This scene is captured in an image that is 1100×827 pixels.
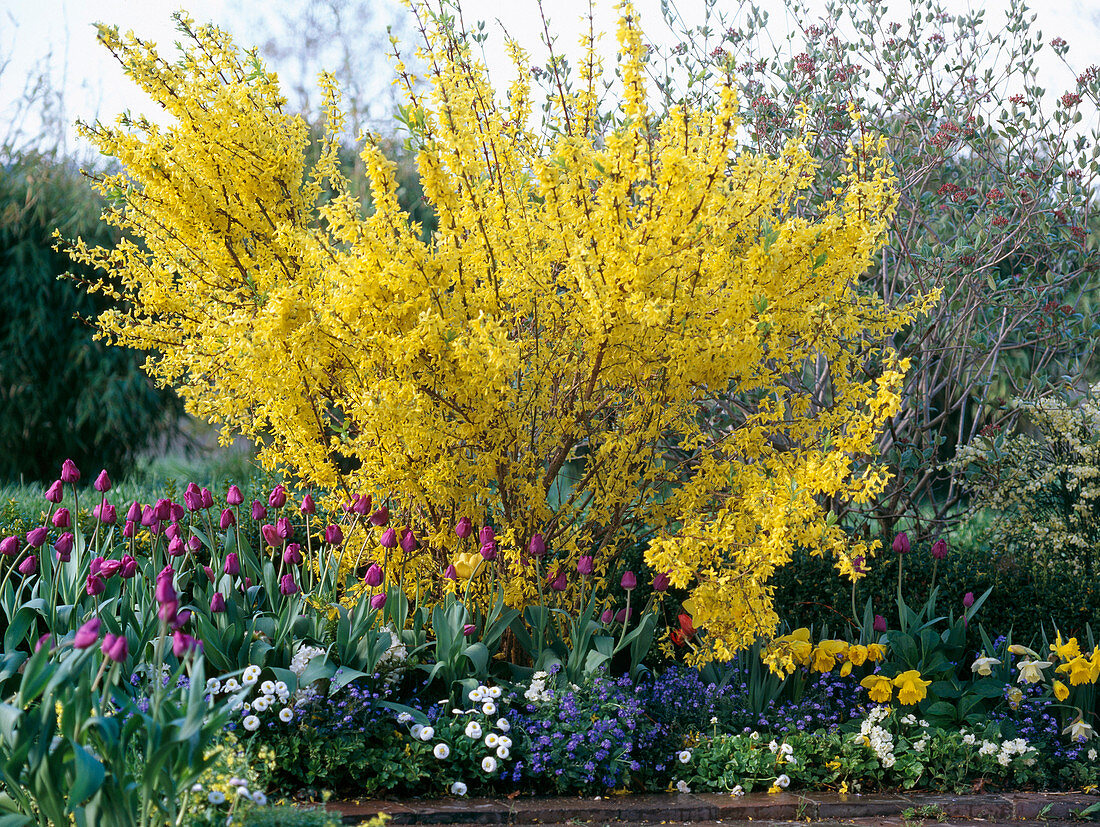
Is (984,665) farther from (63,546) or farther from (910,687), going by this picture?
(63,546)

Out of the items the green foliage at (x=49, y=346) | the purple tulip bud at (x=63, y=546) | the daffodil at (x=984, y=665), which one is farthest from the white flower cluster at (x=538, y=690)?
the green foliage at (x=49, y=346)

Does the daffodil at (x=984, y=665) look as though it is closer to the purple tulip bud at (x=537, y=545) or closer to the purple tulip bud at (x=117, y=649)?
the purple tulip bud at (x=537, y=545)

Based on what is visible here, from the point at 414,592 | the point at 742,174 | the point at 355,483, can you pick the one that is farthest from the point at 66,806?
the point at 742,174

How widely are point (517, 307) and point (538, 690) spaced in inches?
54.9

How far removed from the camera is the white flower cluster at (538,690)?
3.44 metres

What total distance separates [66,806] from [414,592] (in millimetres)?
1973

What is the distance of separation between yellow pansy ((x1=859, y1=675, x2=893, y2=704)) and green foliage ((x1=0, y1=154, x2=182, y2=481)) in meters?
6.91

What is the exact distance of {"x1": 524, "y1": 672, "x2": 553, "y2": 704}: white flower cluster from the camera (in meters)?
3.44

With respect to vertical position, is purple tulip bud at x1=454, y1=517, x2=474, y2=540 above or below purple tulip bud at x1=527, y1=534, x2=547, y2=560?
above

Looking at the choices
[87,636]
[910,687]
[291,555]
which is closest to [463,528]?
[291,555]

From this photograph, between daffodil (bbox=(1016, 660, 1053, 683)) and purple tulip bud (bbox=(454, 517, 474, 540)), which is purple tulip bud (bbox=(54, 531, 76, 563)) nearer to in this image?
purple tulip bud (bbox=(454, 517, 474, 540))

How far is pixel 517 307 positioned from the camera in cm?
363

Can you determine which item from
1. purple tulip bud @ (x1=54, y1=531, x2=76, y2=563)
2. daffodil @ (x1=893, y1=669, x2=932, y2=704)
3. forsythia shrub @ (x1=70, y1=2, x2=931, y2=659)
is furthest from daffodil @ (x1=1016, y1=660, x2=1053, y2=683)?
purple tulip bud @ (x1=54, y1=531, x2=76, y2=563)

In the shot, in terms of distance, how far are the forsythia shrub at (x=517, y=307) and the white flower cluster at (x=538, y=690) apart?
42 centimetres
